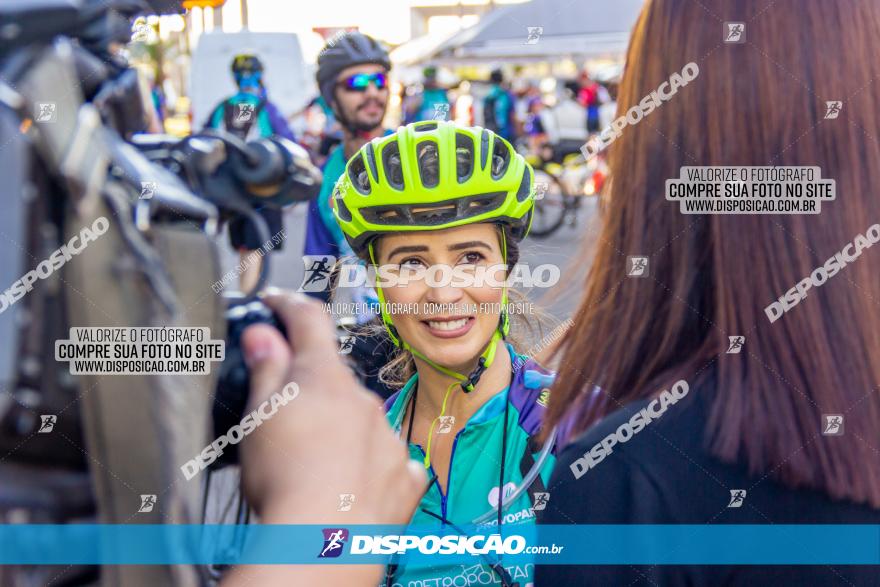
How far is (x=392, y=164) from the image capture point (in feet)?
7.18

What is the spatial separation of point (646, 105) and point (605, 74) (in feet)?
6.51

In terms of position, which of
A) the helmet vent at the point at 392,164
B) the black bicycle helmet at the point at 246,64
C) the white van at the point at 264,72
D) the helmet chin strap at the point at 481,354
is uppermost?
the black bicycle helmet at the point at 246,64

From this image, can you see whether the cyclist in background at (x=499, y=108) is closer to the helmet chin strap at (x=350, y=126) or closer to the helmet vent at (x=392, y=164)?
the helmet chin strap at (x=350, y=126)

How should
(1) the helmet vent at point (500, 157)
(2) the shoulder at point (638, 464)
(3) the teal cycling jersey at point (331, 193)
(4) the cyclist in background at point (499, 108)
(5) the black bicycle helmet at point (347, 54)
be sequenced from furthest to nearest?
(4) the cyclist in background at point (499, 108), (3) the teal cycling jersey at point (331, 193), (5) the black bicycle helmet at point (347, 54), (1) the helmet vent at point (500, 157), (2) the shoulder at point (638, 464)

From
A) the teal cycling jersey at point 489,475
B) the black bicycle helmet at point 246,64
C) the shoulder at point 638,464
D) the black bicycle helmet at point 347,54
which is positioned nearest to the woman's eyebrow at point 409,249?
the teal cycling jersey at point 489,475

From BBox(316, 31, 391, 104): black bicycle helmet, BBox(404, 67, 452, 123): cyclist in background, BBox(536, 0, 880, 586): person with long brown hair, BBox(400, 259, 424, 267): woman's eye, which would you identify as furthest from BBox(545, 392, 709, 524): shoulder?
BBox(404, 67, 452, 123): cyclist in background

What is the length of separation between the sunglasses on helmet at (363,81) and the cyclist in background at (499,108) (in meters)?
0.62

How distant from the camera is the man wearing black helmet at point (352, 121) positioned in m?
2.56

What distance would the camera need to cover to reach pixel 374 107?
3367 millimetres

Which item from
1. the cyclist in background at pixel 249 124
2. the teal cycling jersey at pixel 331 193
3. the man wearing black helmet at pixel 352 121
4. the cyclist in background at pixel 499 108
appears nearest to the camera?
the man wearing black helmet at pixel 352 121

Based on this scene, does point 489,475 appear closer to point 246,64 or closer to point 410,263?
point 410,263

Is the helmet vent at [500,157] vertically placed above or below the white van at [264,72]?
Answer: below

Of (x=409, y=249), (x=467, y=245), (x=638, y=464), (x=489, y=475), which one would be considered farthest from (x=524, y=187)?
(x=638, y=464)

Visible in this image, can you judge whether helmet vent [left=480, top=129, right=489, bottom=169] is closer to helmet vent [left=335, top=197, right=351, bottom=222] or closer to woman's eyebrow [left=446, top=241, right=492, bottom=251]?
woman's eyebrow [left=446, top=241, right=492, bottom=251]
